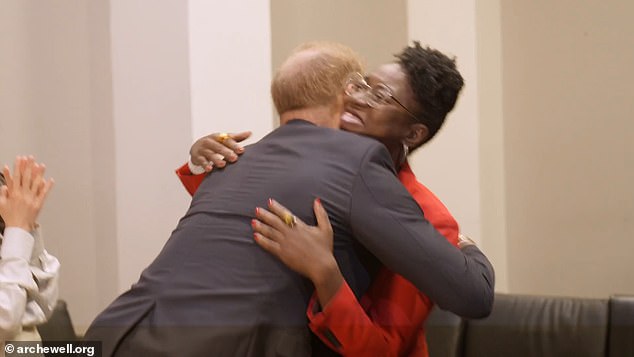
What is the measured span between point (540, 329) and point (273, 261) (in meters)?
1.90

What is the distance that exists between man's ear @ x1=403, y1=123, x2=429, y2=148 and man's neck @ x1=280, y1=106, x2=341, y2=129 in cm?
20

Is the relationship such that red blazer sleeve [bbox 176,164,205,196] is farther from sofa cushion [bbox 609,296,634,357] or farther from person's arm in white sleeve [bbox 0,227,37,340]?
sofa cushion [bbox 609,296,634,357]

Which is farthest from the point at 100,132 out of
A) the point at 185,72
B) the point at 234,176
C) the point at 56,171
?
the point at 234,176

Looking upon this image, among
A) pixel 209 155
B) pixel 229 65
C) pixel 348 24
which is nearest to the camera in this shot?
pixel 209 155

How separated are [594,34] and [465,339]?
1523 millimetres

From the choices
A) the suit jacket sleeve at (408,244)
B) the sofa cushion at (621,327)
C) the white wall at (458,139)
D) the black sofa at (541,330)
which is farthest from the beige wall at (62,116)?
the suit jacket sleeve at (408,244)

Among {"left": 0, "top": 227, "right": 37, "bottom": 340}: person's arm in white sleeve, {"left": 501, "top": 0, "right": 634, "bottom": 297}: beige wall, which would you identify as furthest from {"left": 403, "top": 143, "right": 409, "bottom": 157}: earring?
{"left": 501, "top": 0, "right": 634, "bottom": 297}: beige wall

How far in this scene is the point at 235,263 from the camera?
168cm

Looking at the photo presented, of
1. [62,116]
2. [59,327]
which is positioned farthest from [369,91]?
[59,327]

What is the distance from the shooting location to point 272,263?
1.70 m

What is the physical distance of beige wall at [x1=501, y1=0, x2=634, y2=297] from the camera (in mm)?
3975

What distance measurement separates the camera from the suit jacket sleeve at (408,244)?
1.66 meters

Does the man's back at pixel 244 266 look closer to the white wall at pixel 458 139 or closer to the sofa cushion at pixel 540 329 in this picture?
the sofa cushion at pixel 540 329

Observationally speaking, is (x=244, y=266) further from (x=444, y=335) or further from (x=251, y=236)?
(x=444, y=335)
